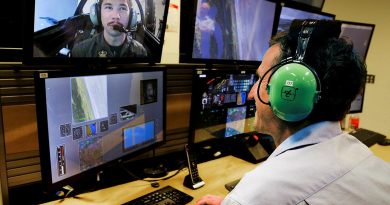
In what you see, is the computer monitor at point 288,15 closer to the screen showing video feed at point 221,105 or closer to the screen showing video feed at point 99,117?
the screen showing video feed at point 221,105

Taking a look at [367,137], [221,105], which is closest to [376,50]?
[367,137]

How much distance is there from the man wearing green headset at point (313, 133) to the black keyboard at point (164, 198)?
449mm

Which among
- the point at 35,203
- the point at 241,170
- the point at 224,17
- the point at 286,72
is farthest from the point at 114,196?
the point at 224,17

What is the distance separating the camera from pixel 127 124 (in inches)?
49.1

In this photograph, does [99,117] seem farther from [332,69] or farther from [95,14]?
[332,69]

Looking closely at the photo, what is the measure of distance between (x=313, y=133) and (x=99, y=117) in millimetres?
706

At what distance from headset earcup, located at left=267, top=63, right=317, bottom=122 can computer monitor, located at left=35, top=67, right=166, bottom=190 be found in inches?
22.9

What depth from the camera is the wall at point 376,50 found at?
346cm

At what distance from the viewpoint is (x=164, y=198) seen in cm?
122

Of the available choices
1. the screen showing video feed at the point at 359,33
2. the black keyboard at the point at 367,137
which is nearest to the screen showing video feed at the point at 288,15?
the screen showing video feed at the point at 359,33

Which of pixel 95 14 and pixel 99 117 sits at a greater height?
pixel 95 14

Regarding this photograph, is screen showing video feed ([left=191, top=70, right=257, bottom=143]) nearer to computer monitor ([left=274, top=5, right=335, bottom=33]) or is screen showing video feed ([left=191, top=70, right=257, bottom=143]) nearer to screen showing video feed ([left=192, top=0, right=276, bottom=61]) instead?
screen showing video feed ([left=192, top=0, right=276, bottom=61])

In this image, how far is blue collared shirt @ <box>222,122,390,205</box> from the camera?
0.70m

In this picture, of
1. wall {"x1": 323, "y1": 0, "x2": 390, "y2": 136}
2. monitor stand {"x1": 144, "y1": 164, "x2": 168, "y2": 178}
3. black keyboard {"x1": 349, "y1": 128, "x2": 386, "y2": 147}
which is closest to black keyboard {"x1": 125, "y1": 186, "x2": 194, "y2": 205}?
monitor stand {"x1": 144, "y1": 164, "x2": 168, "y2": 178}
